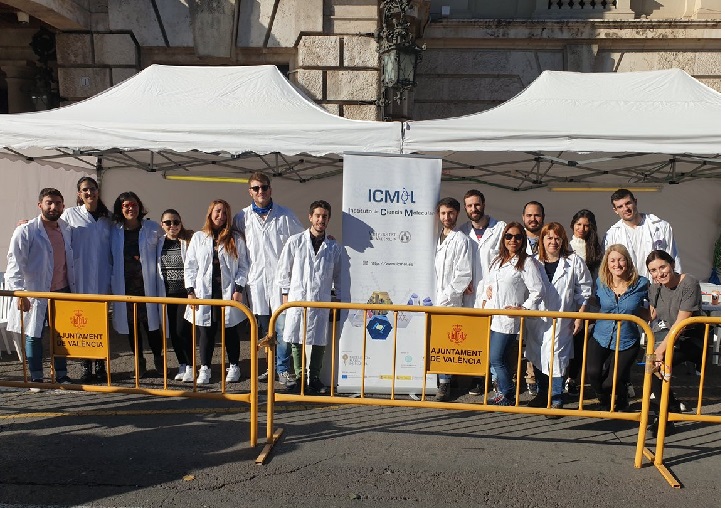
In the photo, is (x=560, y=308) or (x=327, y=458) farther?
(x=560, y=308)

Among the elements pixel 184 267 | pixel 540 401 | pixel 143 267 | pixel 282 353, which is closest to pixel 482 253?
pixel 540 401

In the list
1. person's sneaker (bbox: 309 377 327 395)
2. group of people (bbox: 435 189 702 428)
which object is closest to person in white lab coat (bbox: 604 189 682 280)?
group of people (bbox: 435 189 702 428)

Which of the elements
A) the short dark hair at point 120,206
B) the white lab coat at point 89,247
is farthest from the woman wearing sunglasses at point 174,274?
the white lab coat at point 89,247

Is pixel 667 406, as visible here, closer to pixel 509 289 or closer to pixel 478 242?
pixel 509 289

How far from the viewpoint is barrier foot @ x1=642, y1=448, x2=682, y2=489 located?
4.05 meters

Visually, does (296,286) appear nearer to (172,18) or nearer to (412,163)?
(412,163)

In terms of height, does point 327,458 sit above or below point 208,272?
below

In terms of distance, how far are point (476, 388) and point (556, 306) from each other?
3.79 ft

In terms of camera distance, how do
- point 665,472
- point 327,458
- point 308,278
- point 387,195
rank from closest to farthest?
1. point 665,472
2. point 327,458
3. point 387,195
4. point 308,278

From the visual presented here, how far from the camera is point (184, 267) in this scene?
242 inches

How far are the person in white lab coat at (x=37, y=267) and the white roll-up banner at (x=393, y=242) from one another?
8.76 feet

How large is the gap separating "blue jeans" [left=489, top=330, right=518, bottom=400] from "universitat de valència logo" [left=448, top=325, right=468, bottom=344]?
2.56 ft

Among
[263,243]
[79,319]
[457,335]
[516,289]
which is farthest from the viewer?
[263,243]

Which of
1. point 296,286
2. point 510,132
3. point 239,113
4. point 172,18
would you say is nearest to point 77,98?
point 172,18
